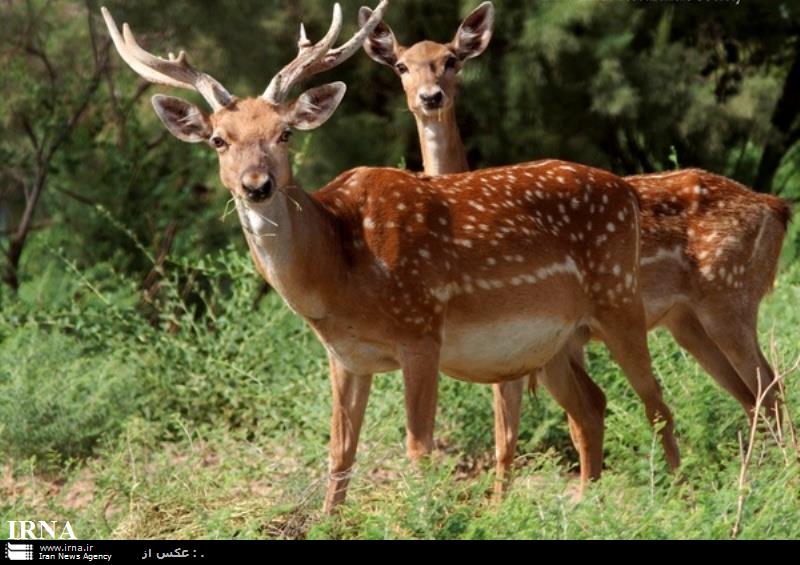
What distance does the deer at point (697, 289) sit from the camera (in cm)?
819

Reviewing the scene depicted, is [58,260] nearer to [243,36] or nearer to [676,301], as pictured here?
[243,36]

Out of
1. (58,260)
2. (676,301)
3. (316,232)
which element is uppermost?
(316,232)

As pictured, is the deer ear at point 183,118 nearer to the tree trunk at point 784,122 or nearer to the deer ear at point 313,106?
the deer ear at point 313,106

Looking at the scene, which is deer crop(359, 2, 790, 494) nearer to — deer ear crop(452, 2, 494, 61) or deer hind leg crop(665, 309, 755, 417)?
deer hind leg crop(665, 309, 755, 417)

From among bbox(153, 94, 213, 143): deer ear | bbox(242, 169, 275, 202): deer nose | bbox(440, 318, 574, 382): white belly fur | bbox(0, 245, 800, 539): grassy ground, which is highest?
bbox(153, 94, 213, 143): deer ear

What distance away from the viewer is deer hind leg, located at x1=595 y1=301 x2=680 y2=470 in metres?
7.80

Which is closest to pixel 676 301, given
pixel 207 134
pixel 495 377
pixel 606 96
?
pixel 495 377

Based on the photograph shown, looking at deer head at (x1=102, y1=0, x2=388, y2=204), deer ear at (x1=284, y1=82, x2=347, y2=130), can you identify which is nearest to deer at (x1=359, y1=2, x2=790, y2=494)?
deer ear at (x1=284, y1=82, x2=347, y2=130)

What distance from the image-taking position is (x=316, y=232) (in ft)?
23.2

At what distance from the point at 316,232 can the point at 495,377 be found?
3.55 ft

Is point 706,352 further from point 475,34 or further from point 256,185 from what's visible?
point 256,185

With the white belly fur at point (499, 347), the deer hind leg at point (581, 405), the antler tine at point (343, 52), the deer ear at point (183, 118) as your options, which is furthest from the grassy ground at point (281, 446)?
the antler tine at point (343, 52)

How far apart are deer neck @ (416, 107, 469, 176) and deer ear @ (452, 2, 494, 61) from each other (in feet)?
2.12

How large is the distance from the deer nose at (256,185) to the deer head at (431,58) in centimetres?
240
